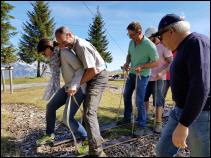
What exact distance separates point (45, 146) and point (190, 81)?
145 inches

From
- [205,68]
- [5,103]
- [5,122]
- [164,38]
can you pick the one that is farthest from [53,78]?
Answer: [5,103]

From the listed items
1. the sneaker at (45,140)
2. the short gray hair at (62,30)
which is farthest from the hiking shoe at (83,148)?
the short gray hair at (62,30)

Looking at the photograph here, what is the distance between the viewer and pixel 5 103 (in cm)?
1040

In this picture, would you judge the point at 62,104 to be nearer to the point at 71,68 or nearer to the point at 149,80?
the point at 71,68

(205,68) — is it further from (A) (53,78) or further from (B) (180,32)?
(A) (53,78)

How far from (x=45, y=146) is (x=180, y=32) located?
12.0ft

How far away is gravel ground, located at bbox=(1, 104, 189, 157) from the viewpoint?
5.27 meters

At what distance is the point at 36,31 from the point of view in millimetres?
41344

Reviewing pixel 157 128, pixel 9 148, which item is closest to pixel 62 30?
pixel 9 148

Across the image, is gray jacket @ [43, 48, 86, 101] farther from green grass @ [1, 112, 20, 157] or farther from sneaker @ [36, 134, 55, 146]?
green grass @ [1, 112, 20, 157]

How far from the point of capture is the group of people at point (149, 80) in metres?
2.68

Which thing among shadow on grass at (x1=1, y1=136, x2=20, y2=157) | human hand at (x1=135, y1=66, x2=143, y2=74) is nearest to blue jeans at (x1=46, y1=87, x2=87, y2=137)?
shadow on grass at (x1=1, y1=136, x2=20, y2=157)

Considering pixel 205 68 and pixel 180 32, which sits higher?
pixel 180 32

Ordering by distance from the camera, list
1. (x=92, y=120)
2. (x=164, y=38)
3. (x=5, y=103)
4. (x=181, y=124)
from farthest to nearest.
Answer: (x=5, y=103)
(x=92, y=120)
(x=164, y=38)
(x=181, y=124)
